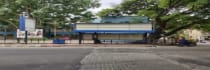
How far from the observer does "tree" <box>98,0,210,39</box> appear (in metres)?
56.5

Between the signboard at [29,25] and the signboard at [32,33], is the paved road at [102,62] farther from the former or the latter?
the signboard at [32,33]

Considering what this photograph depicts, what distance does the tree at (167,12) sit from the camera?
2224 inches

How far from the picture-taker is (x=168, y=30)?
65.6m

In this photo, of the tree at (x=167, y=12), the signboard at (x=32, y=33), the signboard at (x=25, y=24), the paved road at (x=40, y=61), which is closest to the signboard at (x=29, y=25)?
the signboard at (x=25, y=24)

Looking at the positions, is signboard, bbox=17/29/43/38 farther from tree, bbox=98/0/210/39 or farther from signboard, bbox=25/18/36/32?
tree, bbox=98/0/210/39

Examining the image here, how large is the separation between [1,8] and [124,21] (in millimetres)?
31005

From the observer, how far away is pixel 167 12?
58531mm

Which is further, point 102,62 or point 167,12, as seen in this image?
point 167,12

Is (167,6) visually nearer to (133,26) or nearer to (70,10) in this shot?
(133,26)

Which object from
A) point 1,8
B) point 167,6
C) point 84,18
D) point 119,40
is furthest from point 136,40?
point 1,8

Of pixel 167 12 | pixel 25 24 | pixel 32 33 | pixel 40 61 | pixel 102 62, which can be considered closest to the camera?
pixel 102 62

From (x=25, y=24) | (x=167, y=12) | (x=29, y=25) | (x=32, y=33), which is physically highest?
(x=167, y=12)

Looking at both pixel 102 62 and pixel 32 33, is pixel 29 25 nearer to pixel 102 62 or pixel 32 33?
pixel 32 33

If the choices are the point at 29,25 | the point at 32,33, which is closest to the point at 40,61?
the point at 29,25
